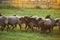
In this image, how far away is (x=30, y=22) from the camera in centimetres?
507

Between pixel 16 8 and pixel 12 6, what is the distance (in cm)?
7

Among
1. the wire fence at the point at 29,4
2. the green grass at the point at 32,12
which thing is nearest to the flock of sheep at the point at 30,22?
the green grass at the point at 32,12

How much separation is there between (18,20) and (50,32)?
22.1 inches

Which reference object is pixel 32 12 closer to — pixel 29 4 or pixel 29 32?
pixel 29 4

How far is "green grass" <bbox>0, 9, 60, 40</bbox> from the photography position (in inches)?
192

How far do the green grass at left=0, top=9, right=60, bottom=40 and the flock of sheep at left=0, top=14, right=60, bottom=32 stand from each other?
59mm

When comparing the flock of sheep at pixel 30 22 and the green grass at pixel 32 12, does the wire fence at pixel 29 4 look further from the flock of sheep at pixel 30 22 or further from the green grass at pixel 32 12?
the flock of sheep at pixel 30 22

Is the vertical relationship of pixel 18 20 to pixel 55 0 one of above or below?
below

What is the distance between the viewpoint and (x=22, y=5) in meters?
5.04

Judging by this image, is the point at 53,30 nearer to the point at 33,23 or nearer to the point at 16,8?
the point at 33,23

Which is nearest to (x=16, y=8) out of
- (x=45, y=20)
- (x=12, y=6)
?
(x=12, y=6)

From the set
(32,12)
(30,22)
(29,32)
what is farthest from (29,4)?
(29,32)

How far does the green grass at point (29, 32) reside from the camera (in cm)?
488

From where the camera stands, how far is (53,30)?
494 centimetres
